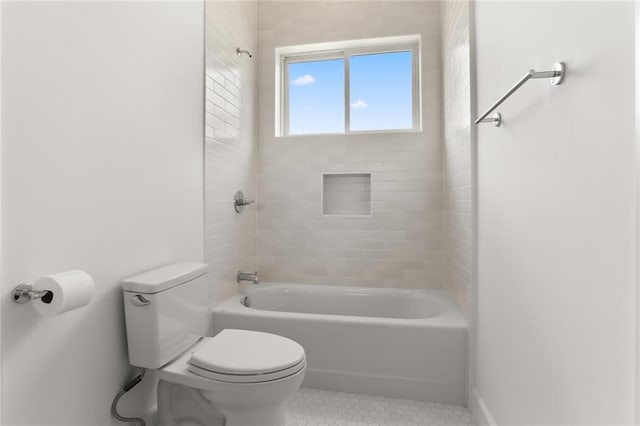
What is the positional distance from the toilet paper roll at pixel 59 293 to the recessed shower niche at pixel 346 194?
6.21ft

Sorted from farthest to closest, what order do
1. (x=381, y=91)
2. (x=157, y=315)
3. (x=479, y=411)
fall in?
(x=381, y=91) < (x=479, y=411) < (x=157, y=315)

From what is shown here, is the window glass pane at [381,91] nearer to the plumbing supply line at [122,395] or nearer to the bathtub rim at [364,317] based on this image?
the bathtub rim at [364,317]

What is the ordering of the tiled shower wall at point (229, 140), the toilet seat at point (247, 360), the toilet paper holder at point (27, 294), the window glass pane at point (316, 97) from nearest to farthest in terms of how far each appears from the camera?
the toilet paper holder at point (27, 294)
the toilet seat at point (247, 360)
the tiled shower wall at point (229, 140)
the window glass pane at point (316, 97)

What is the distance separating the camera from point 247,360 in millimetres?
1290

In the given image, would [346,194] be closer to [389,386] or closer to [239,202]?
[239,202]

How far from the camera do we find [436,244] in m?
2.54

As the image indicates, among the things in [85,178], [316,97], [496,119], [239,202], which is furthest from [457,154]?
[85,178]

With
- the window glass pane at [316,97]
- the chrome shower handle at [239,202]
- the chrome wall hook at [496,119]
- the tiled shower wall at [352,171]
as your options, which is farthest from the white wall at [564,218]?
the chrome shower handle at [239,202]

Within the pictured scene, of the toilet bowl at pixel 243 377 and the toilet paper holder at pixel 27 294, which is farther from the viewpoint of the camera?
the toilet bowl at pixel 243 377

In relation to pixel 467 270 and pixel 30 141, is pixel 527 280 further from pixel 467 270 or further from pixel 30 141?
pixel 30 141

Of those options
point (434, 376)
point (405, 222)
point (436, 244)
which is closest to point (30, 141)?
point (434, 376)

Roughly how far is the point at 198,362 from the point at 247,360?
200 millimetres

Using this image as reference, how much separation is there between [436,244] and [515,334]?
134 cm

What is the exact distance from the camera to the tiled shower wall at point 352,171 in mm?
2541
